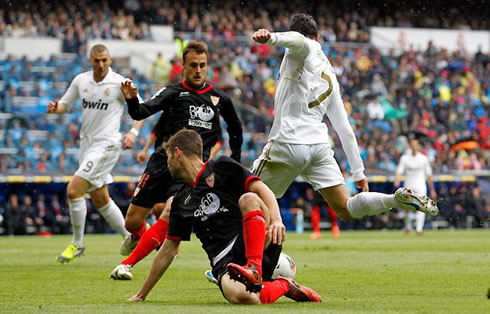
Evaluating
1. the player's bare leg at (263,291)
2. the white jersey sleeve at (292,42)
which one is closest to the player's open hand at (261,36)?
the white jersey sleeve at (292,42)

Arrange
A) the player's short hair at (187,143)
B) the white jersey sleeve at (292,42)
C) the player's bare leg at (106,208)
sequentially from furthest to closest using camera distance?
1. the player's bare leg at (106,208)
2. the white jersey sleeve at (292,42)
3. the player's short hair at (187,143)

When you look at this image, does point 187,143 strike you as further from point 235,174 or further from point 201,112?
point 201,112

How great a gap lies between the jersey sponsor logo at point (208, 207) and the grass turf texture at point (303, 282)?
68 centimetres

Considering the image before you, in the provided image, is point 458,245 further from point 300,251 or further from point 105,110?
point 105,110

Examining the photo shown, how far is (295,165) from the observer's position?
370 inches

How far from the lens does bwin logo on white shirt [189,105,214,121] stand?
34.3 ft

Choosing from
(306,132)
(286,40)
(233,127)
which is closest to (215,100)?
(233,127)

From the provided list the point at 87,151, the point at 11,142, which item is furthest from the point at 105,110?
the point at 11,142

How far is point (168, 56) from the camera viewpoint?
33531mm

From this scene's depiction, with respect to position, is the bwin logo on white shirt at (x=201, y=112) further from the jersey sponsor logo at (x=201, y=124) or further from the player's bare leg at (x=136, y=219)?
the player's bare leg at (x=136, y=219)

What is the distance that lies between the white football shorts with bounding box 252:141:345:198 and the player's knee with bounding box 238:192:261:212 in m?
2.37

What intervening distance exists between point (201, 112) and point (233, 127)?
0.38 meters

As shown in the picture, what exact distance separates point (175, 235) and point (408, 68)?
3144 cm

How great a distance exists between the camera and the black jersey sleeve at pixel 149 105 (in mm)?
8813
